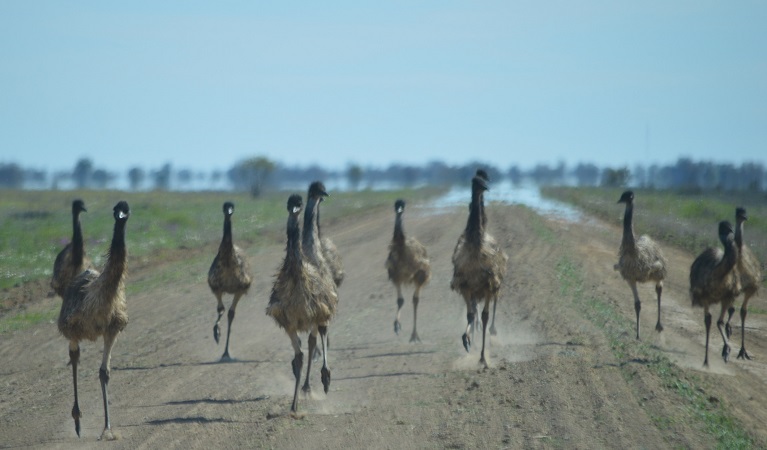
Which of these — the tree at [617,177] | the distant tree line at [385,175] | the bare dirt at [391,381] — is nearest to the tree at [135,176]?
the distant tree line at [385,175]

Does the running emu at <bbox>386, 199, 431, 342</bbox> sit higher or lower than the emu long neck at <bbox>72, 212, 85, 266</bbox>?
lower

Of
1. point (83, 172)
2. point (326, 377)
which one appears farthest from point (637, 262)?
point (83, 172)

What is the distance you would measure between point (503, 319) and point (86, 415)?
9449 millimetres

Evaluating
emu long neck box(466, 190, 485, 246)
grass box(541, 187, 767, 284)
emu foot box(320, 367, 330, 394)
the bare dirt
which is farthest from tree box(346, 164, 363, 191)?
emu foot box(320, 367, 330, 394)

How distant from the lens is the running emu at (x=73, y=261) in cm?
1408

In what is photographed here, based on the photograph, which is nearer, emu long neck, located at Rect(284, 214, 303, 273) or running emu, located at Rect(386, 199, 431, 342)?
emu long neck, located at Rect(284, 214, 303, 273)

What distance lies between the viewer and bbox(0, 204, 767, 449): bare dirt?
9.52 meters

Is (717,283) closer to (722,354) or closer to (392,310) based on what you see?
(722,354)

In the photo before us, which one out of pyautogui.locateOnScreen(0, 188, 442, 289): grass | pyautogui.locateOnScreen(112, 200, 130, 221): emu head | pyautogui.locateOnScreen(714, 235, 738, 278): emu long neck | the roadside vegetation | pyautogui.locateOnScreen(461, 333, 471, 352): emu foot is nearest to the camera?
pyautogui.locateOnScreen(112, 200, 130, 221): emu head

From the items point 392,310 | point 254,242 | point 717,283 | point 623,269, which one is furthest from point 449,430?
point 254,242

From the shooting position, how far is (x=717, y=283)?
14.7 meters

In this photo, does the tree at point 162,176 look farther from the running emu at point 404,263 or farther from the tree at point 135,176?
the running emu at point 404,263

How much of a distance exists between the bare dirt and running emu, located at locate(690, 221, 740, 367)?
92 centimetres

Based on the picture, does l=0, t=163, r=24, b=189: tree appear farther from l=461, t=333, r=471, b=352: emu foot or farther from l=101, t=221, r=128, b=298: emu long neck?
l=101, t=221, r=128, b=298: emu long neck
